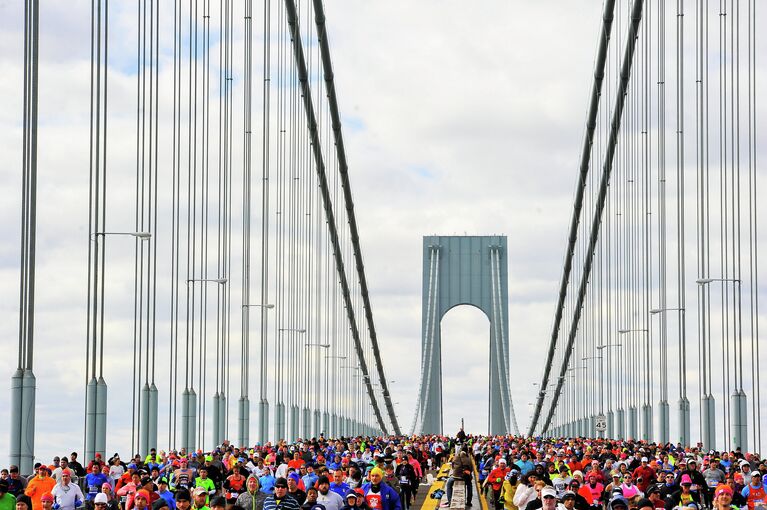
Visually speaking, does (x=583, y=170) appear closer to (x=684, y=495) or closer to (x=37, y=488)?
(x=684, y=495)

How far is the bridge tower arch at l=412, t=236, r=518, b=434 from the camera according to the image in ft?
358

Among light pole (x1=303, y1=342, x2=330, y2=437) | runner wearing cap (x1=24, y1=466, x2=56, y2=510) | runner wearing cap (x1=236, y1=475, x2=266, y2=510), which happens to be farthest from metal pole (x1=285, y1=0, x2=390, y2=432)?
runner wearing cap (x1=236, y1=475, x2=266, y2=510)

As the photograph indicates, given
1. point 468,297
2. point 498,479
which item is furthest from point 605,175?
point 468,297

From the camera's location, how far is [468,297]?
4459 inches

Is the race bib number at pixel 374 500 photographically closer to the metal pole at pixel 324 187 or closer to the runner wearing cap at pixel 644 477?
the runner wearing cap at pixel 644 477

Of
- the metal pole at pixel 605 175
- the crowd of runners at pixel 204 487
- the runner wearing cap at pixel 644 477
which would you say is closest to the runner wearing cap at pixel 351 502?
the crowd of runners at pixel 204 487

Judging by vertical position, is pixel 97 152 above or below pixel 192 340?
above

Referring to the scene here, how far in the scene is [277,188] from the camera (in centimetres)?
4434

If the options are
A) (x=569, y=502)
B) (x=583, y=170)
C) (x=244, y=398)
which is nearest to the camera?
(x=569, y=502)

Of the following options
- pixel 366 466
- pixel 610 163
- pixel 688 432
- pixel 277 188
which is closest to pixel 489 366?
pixel 610 163

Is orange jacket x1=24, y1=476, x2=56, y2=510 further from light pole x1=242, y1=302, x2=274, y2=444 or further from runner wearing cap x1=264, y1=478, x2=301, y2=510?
light pole x1=242, y1=302, x2=274, y2=444

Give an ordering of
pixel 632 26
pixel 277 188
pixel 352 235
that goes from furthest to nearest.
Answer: pixel 352 235, pixel 277 188, pixel 632 26

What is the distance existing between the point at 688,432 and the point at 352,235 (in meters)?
34.6

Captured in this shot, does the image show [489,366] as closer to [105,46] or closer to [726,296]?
[726,296]
